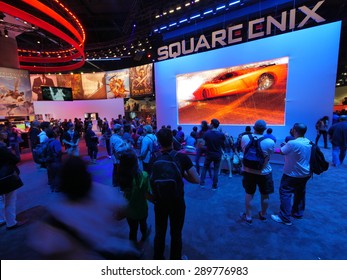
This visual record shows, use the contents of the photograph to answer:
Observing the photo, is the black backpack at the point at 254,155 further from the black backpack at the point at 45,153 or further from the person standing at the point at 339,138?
the person standing at the point at 339,138

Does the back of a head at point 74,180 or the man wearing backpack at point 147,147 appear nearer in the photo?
the back of a head at point 74,180

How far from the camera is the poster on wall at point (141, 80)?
1465 centimetres

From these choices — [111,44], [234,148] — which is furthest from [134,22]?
[234,148]

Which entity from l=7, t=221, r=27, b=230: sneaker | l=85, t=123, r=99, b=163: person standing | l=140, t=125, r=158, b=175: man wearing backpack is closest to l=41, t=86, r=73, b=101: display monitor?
l=85, t=123, r=99, b=163: person standing

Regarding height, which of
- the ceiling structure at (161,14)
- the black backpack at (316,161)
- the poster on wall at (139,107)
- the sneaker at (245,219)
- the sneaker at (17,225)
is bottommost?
the sneaker at (17,225)

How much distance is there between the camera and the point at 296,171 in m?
2.61

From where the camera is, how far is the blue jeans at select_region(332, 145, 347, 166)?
5110 millimetres

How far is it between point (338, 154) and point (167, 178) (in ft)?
20.0

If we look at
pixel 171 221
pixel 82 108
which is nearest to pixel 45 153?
pixel 171 221

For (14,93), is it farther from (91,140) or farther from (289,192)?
(289,192)

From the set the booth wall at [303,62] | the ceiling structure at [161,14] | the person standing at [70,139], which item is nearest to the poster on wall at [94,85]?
the ceiling structure at [161,14]

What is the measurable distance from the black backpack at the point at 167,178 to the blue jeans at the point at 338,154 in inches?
222

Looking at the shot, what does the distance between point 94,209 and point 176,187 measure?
27.3 inches
